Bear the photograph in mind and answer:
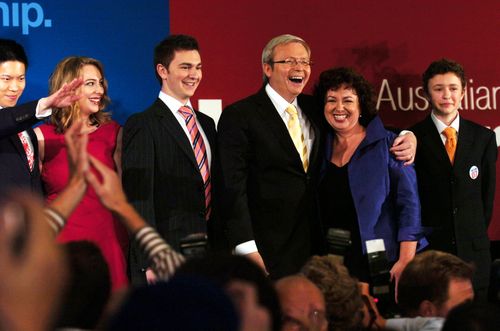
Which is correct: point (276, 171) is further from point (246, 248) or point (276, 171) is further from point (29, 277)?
point (29, 277)

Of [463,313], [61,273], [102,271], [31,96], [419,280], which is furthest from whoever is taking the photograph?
[31,96]

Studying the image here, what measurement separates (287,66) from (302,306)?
2486 mm

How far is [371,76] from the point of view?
17.9ft

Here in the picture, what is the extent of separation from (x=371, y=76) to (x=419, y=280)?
2.68 meters

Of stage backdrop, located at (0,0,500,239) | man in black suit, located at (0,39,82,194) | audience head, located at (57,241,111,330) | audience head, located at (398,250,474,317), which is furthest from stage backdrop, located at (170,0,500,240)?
audience head, located at (57,241,111,330)

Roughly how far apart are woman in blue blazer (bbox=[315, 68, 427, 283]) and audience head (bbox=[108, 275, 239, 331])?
3205 mm

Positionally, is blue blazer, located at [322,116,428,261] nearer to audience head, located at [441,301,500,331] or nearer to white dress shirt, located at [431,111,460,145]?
white dress shirt, located at [431,111,460,145]

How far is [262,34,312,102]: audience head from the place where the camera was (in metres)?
4.48

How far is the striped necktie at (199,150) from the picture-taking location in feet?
14.3

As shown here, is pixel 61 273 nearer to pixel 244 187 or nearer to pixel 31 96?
pixel 244 187

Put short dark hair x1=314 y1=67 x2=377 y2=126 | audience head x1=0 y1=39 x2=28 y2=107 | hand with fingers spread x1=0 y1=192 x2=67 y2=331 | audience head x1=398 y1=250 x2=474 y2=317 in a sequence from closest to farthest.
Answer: hand with fingers spread x1=0 y1=192 x2=67 y2=331 < audience head x1=398 y1=250 x2=474 y2=317 < audience head x1=0 y1=39 x2=28 y2=107 < short dark hair x1=314 y1=67 x2=377 y2=126

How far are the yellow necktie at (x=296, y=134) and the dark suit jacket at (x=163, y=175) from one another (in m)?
0.45

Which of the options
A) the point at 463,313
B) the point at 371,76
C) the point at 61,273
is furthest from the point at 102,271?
the point at 371,76

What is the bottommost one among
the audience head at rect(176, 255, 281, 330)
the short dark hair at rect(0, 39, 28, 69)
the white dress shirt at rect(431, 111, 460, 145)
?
the audience head at rect(176, 255, 281, 330)
